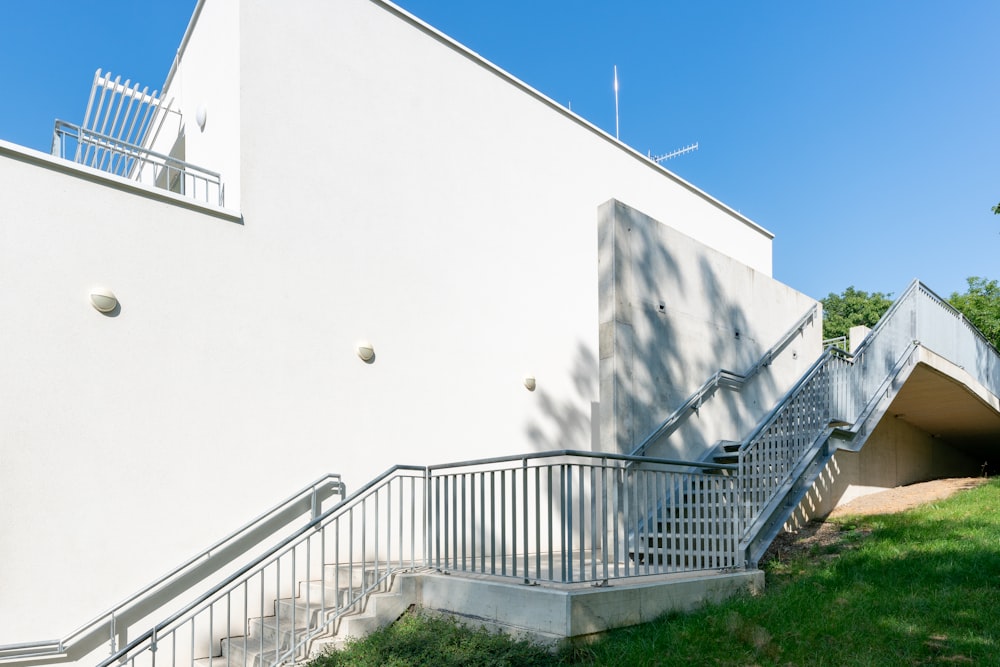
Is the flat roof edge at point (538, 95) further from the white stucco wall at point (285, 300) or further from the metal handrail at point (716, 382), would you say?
the metal handrail at point (716, 382)

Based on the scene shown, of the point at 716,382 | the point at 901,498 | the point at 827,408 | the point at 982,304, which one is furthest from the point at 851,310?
the point at 827,408

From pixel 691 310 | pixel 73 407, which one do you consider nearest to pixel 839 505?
pixel 691 310

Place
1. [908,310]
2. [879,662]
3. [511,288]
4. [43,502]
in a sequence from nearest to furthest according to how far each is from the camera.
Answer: [879,662] → [43,502] → [511,288] → [908,310]

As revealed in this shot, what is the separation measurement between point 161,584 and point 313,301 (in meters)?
2.50

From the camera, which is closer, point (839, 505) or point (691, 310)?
point (691, 310)

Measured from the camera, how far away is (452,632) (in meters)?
4.76

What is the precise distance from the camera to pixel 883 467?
40.2 feet

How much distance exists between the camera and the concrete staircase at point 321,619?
489 cm

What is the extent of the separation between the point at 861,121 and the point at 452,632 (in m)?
8.93

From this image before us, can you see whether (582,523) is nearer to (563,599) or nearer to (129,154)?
(563,599)

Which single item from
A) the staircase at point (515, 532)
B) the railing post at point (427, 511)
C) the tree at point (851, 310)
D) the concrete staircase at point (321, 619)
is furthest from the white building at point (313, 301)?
the tree at point (851, 310)

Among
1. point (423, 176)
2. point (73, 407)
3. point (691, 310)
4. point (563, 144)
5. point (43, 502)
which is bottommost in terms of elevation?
point (43, 502)

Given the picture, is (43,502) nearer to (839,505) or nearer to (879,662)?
(879,662)

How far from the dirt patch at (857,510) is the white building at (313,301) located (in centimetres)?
145
